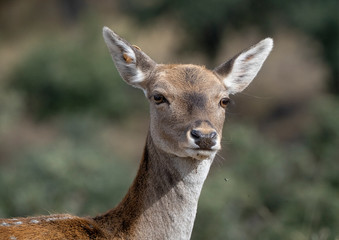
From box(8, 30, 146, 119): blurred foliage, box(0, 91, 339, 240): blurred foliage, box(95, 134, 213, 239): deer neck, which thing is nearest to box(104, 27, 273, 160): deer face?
box(95, 134, 213, 239): deer neck

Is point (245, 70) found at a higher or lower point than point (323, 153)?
higher

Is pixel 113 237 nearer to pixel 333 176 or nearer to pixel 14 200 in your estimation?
pixel 14 200

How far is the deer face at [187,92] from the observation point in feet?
24.3

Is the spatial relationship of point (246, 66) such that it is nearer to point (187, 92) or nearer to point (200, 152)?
point (187, 92)

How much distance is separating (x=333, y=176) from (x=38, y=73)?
15.6 metres

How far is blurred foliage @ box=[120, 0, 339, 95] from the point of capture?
101ft

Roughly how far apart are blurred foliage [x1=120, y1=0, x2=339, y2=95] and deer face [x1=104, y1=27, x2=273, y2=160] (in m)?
22.4

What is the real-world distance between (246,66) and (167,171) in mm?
1850

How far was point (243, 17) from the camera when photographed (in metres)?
32.6

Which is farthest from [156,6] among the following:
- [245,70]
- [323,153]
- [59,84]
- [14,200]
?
[245,70]

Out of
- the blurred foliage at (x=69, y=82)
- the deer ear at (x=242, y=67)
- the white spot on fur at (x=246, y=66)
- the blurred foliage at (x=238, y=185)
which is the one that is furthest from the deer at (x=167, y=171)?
the blurred foliage at (x=69, y=82)

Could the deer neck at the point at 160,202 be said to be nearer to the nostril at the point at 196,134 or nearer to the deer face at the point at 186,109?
the deer face at the point at 186,109

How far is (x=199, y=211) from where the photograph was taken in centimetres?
1584

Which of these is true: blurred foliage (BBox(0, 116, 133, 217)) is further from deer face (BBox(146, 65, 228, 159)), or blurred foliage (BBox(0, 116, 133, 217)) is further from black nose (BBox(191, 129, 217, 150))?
black nose (BBox(191, 129, 217, 150))
